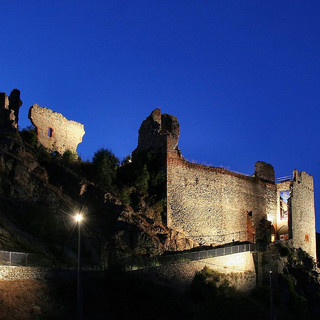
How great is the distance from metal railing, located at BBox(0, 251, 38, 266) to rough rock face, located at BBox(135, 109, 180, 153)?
1965cm

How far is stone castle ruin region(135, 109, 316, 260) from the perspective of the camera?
43.9m

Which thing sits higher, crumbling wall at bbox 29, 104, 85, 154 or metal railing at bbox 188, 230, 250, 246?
crumbling wall at bbox 29, 104, 85, 154

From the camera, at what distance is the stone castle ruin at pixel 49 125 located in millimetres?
45303

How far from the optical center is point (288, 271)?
4462 cm

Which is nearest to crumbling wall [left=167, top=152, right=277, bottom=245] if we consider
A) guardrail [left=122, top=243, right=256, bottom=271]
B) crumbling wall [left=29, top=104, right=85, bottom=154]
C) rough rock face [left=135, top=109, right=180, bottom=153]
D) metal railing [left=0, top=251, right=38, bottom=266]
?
rough rock face [left=135, top=109, right=180, bottom=153]

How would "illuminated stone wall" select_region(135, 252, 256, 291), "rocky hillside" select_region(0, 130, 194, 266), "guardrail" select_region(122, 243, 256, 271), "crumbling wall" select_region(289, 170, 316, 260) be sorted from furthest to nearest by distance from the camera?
"crumbling wall" select_region(289, 170, 316, 260) < "illuminated stone wall" select_region(135, 252, 256, 291) < "guardrail" select_region(122, 243, 256, 271) < "rocky hillside" select_region(0, 130, 194, 266)

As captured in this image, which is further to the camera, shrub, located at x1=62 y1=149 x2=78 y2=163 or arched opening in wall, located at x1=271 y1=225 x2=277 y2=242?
arched opening in wall, located at x1=271 y1=225 x2=277 y2=242

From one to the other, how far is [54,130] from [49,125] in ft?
2.42

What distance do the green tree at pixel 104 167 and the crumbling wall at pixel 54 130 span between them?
6140 mm

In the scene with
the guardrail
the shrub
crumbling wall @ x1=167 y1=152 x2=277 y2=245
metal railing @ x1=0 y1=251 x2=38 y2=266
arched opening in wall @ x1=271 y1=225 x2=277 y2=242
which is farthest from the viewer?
arched opening in wall @ x1=271 y1=225 x2=277 y2=242

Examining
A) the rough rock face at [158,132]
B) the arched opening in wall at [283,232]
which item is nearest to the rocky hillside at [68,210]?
the rough rock face at [158,132]

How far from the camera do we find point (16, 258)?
26453 millimetres

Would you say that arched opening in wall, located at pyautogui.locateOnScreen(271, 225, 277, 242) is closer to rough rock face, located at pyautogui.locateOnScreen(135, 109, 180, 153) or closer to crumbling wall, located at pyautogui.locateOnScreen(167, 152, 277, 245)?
crumbling wall, located at pyautogui.locateOnScreen(167, 152, 277, 245)

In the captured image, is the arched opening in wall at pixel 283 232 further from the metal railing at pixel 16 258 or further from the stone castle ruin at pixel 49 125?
the metal railing at pixel 16 258
